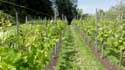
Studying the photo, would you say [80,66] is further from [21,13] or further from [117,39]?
[21,13]

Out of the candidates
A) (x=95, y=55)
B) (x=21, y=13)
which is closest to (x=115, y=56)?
(x=95, y=55)

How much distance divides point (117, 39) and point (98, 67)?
1.17m

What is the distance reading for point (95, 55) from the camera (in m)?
12.4

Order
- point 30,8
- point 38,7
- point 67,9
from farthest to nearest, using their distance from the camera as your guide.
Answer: point 67,9
point 38,7
point 30,8

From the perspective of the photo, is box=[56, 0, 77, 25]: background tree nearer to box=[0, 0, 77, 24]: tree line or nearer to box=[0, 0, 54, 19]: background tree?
box=[0, 0, 77, 24]: tree line

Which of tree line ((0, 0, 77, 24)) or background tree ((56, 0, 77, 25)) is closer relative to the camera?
tree line ((0, 0, 77, 24))

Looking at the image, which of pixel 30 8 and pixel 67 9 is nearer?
pixel 30 8

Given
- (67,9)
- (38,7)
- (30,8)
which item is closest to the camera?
(30,8)

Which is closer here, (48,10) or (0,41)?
(0,41)

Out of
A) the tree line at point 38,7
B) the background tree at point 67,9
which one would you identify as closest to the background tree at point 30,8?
the tree line at point 38,7

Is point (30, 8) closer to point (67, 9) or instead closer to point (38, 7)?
point (38, 7)

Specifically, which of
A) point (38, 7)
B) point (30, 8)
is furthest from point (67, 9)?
point (30, 8)

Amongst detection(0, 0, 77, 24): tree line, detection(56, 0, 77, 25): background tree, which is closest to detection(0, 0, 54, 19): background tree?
detection(0, 0, 77, 24): tree line

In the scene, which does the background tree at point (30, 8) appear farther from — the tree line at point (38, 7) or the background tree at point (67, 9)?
the background tree at point (67, 9)
